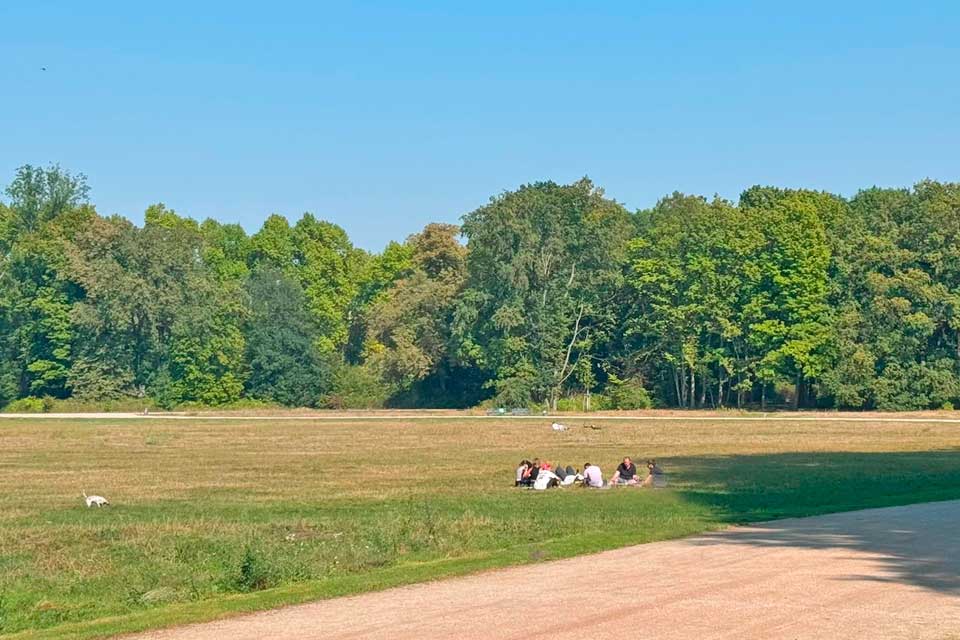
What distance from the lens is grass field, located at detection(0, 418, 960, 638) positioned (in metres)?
21.0

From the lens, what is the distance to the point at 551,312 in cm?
11956

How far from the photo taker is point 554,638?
15250 millimetres

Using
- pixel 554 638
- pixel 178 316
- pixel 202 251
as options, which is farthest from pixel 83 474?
pixel 202 251

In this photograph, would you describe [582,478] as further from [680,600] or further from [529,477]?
[680,600]

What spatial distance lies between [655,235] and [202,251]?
49076 mm

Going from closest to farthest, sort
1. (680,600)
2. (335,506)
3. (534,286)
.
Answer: (680,600), (335,506), (534,286)

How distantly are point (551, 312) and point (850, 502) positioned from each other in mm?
87877

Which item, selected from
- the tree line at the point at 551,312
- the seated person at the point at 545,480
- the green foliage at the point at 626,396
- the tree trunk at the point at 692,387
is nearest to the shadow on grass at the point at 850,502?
the seated person at the point at 545,480

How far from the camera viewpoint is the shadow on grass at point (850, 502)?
21.5 metres

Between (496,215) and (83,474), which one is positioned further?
(496,215)

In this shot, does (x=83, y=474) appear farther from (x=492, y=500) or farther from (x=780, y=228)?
(x=780, y=228)

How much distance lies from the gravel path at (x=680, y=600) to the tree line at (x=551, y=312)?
85.7 meters

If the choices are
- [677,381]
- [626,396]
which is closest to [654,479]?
[626,396]

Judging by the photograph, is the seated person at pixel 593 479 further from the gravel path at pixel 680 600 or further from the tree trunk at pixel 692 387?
the tree trunk at pixel 692 387
